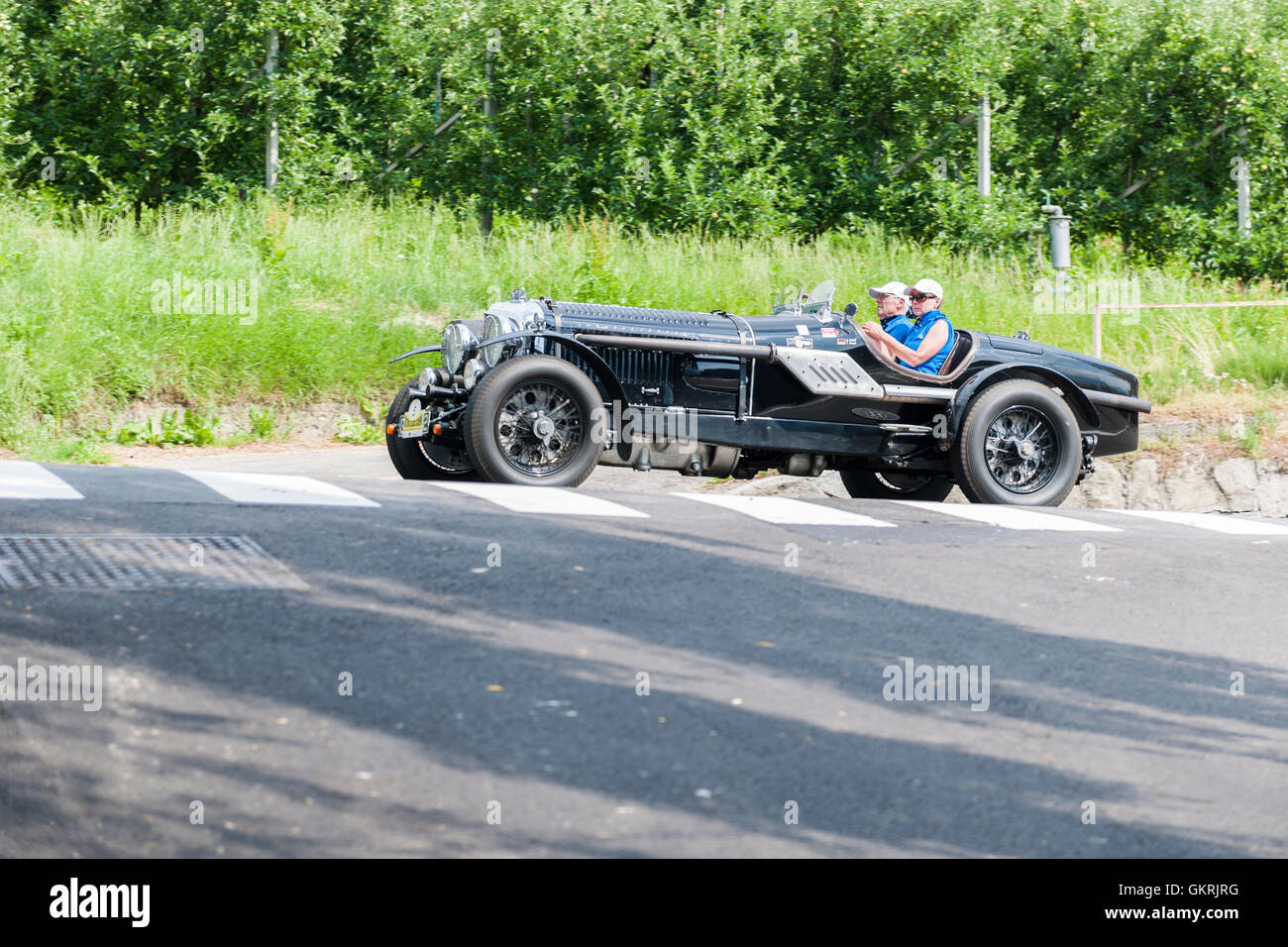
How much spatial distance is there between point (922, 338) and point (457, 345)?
10.7ft

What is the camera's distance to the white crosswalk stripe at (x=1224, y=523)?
10.2m

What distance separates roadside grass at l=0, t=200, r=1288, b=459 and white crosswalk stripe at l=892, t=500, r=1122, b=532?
6745mm

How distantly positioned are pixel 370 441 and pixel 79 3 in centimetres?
1250

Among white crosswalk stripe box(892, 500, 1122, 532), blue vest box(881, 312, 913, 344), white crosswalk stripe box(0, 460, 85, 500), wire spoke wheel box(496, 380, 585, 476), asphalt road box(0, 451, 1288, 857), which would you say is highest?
blue vest box(881, 312, 913, 344)

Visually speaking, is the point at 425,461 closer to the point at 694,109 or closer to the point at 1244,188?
the point at 694,109

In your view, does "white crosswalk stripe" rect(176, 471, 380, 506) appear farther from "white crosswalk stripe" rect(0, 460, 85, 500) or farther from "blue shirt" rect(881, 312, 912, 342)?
"blue shirt" rect(881, 312, 912, 342)

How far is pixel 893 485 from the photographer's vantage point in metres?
11.6

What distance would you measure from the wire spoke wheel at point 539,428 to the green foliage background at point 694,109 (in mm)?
14166

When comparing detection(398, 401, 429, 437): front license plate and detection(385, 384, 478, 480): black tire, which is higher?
detection(398, 401, 429, 437): front license plate

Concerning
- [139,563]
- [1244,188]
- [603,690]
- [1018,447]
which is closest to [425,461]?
[139,563]

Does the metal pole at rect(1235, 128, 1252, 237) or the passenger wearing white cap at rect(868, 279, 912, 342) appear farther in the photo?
the metal pole at rect(1235, 128, 1252, 237)

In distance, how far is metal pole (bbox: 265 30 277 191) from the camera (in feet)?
75.0

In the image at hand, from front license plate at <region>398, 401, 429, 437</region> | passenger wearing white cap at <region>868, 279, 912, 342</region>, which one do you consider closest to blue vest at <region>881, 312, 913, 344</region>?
passenger wearing white cap at <region>868, 279, 912, 342</region>
